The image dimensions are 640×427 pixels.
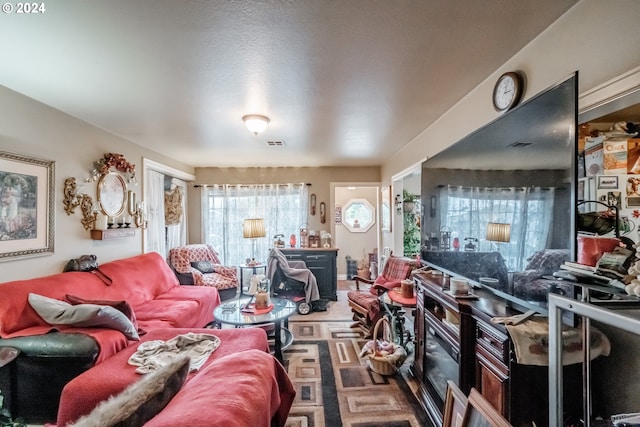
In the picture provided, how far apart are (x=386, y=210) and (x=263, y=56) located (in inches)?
156

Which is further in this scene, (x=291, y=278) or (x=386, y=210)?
(x=386, y=210)

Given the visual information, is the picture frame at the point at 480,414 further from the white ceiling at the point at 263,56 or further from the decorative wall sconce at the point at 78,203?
the decorative wall sconce at the point at 78,203

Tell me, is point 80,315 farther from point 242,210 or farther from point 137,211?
point 242,210

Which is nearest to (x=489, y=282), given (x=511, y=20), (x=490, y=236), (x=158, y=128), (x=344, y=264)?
(x=490, y=236)

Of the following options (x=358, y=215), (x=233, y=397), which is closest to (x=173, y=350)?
(x=233, y=397)

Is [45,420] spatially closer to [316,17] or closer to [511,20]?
[316,17]

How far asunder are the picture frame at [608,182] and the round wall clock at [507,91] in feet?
2.89

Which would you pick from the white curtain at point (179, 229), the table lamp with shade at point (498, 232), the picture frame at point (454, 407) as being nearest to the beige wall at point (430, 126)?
the white curtain at point (179, 229)

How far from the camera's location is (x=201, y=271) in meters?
4.70

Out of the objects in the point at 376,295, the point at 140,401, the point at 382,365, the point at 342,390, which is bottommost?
the point at 342,390

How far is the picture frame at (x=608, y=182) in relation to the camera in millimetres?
1070

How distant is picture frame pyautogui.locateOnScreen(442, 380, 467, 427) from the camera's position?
1.16 m

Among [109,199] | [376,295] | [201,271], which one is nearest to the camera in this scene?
[109,199]

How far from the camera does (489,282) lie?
163 cm
